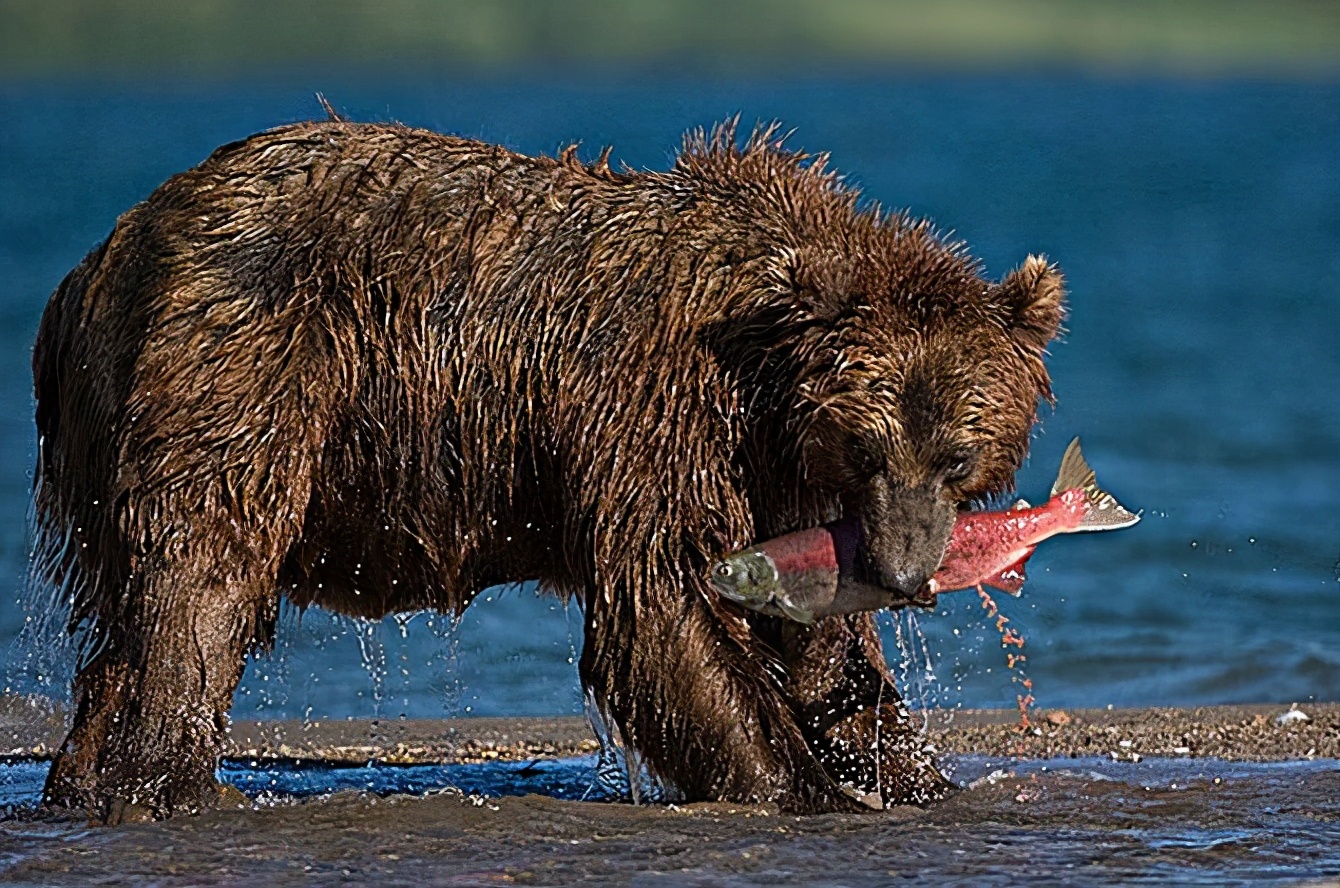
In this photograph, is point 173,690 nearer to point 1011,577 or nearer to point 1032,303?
point 1011,577

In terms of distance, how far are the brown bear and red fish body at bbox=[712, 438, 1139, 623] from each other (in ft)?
0.31


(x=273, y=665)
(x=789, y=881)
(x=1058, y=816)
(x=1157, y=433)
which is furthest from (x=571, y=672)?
(x=1157, y=433)

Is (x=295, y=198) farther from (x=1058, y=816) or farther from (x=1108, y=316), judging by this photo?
(x=1108, y=316)

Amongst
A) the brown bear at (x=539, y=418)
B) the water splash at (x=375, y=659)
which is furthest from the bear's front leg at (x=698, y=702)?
the water splash at (x=375, y=659)

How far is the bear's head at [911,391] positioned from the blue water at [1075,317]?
1127 millimetres

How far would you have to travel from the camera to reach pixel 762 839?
6.04m

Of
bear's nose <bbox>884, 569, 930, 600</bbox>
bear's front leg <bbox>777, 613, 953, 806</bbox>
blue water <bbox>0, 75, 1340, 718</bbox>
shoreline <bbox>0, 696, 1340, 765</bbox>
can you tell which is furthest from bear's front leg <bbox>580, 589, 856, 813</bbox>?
shoreline <bbox>0, 696, 1340, 765</bbox>

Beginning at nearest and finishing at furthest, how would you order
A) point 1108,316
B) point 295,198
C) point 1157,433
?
point 295,198
point 1157,433
point 1108,316

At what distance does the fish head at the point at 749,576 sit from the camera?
20.6 ft

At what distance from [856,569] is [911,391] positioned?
0.53 metres

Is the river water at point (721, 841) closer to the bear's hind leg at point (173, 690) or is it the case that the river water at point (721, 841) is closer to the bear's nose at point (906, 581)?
the bear's hind leg at point (173, 690)

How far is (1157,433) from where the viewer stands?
16.6 m

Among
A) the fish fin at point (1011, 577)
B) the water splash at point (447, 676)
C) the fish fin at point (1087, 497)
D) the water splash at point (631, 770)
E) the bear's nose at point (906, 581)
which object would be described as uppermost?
the fish fin at point (1087, 497)

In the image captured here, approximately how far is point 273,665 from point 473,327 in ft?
12.9
